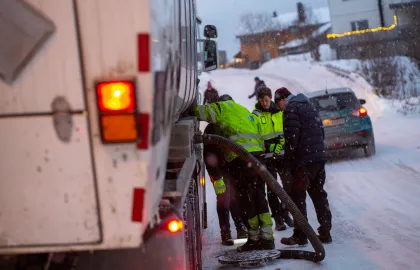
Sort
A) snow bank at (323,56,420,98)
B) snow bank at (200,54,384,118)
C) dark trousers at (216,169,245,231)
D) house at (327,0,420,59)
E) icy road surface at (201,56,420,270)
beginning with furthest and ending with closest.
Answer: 1. house at (327,0,420,59)
2. snow bank at (200,54,384,118)
3. snow bank at (323,56,420,98)
4. dark trousers at (216,169,245,231)
5. icy road surface at (201,56,420,270)

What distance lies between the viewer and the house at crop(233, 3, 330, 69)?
83.6 meters

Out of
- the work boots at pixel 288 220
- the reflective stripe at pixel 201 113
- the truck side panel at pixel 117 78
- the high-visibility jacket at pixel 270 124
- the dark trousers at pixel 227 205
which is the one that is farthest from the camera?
the work boots at pixel 288 220

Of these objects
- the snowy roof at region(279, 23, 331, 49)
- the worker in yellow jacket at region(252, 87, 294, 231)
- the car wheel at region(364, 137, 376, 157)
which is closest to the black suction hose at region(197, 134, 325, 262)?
the worker in yellow jacket at region(252, 87, 294, 231)

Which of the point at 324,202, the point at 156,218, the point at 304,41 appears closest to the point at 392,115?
the point at 324,202

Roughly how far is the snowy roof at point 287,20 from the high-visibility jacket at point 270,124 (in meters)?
78.3

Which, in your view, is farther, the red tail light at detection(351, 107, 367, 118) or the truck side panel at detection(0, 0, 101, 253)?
the red tail light at detection(351, 107, 367, 118)

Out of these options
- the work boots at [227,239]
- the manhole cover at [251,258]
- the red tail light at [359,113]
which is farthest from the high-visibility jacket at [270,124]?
the red tail light at [359,113]

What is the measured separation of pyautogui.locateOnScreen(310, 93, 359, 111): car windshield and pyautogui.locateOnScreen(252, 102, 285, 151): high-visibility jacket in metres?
6.44

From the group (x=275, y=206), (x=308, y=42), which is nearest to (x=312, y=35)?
(x=308, y=42)

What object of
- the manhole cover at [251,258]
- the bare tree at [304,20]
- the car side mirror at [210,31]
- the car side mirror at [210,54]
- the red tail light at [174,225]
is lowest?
the manhole cover at [251,258]

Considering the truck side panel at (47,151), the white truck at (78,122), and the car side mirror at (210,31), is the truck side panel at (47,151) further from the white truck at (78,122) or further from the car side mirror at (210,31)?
the car side mirror at (210,31)

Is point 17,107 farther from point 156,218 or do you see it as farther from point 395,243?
point 395,243

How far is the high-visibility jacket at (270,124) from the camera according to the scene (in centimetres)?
905

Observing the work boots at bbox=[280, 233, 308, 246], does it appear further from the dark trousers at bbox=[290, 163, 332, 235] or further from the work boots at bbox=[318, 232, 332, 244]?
the work boots at bbox=[318, 232, 332, 244]
